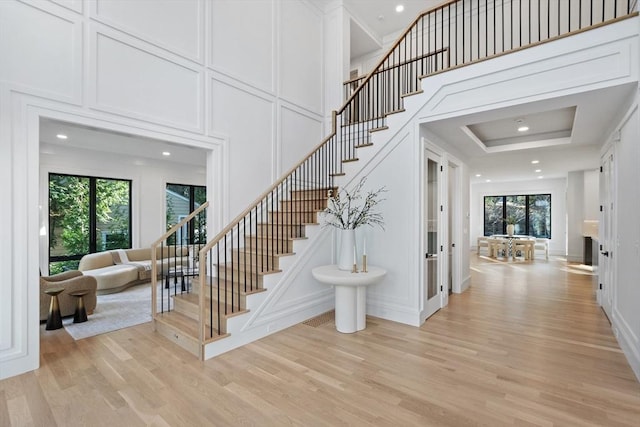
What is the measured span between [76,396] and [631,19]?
5.72m

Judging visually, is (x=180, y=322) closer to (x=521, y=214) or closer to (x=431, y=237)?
(x=431, y=237)

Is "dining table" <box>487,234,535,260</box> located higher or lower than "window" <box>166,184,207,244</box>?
lower

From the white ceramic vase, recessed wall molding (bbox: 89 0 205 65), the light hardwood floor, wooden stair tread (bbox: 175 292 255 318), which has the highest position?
recessed wall molding (bbox: 89 0 205 65)

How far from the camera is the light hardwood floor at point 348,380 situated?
2238mm

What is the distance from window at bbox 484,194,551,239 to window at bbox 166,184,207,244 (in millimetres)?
11113

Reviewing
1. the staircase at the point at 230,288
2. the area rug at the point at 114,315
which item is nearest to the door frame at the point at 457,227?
the staircase at the point at 230,288

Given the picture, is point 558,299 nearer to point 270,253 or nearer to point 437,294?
point 437,294

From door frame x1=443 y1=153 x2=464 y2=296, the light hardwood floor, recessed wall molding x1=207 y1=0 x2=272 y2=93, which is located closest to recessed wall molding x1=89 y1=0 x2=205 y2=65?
recessed wall molding x1=207 y1=0 x2=272 y2=93

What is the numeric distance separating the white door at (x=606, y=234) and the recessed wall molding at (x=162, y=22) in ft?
18.4

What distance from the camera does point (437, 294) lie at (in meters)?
4.73

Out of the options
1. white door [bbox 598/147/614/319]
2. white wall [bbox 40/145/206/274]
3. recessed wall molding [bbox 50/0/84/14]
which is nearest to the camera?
recessed wall molding [bbox 50/0/84/14]

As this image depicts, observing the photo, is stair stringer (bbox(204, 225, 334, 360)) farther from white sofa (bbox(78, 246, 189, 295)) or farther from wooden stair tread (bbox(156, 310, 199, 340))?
white sofa (bbox(78, 246, 189, 295))

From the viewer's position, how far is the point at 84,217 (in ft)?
23.2

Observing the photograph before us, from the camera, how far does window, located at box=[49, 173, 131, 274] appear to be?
6.65 metres
